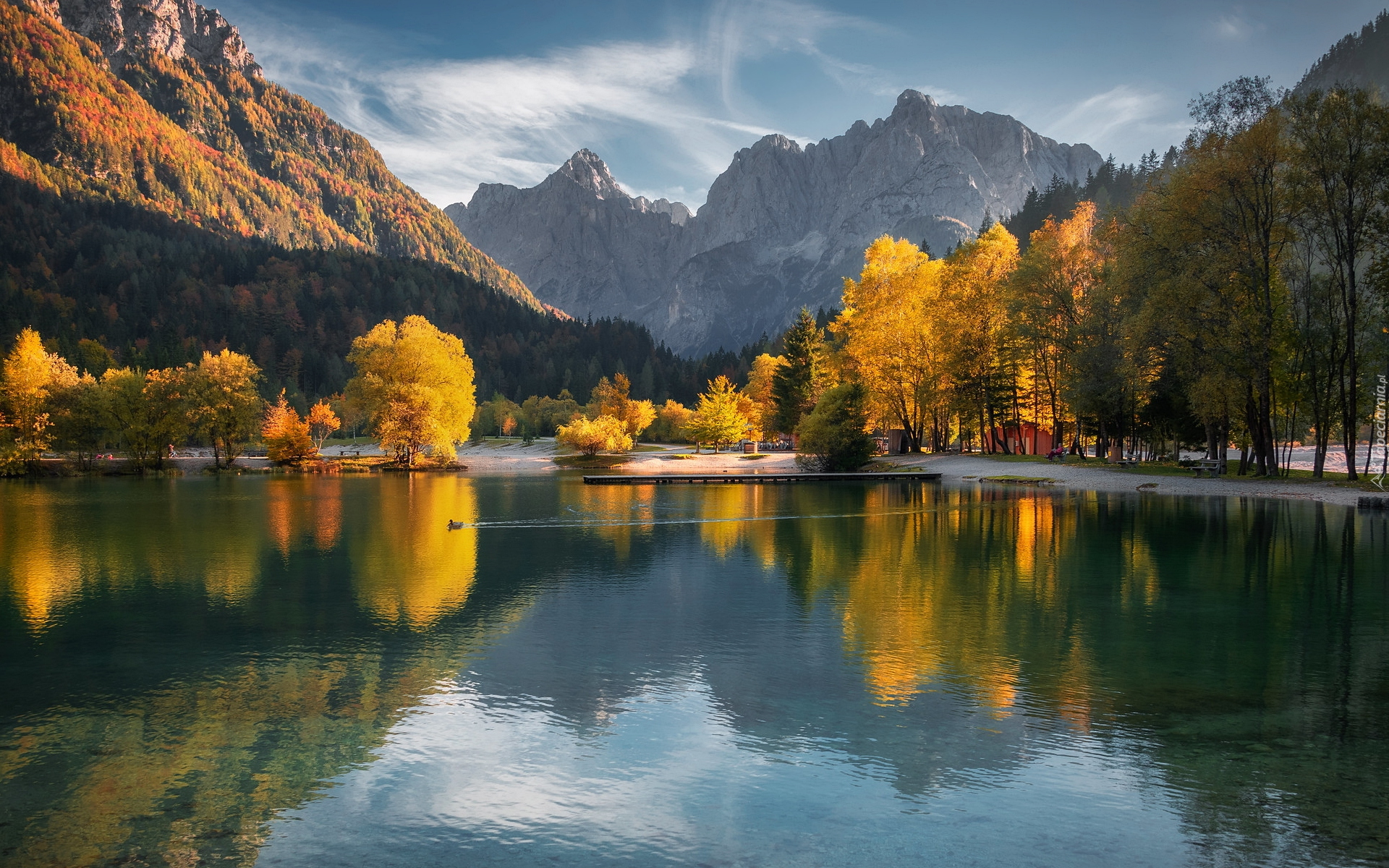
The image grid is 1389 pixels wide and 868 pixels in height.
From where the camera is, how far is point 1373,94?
113 feet

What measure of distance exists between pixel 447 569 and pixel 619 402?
92091mm

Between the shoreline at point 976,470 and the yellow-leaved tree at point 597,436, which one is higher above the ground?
the yellow-leaved tree at point 597,436

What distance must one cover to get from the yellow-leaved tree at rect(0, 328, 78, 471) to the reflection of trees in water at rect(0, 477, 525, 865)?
43.6m

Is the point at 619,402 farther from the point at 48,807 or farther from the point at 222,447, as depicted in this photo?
the point at 48,807

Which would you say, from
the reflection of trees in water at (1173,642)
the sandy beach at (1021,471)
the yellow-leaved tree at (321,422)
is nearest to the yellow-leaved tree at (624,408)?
the sandy beach at (1021,471)

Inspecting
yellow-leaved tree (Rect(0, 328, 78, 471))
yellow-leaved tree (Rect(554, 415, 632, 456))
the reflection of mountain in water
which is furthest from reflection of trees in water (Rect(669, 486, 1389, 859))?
yellow-leaved tree (Rect(0, 328, 78, 471))

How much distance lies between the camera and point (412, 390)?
6631 cm

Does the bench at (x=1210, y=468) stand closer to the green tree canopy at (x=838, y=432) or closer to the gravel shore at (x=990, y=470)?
the gravel shore at (x=990, y=470)

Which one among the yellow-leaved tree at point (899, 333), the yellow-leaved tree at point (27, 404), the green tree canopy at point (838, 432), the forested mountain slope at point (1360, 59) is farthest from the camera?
the forested mountain slope at point (1360, 59)

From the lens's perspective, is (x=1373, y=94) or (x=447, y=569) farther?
(x=1373, y=94)

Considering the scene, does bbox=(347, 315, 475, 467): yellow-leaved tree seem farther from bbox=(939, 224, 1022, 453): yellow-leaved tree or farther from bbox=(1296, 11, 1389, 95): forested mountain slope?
bbox=(1296, 11, 1389, 95): forested mountain slope

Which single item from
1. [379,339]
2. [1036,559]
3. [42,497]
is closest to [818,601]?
[1036,559]

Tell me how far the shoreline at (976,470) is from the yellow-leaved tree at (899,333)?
15.5 ft

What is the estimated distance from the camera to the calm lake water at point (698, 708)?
6383 mm
